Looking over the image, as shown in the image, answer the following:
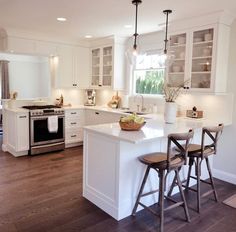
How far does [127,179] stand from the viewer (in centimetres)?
271

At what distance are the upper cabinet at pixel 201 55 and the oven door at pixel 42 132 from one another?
8.93ft

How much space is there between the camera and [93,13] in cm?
362

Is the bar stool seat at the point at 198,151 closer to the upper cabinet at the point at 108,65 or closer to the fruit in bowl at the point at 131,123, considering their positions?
the fruit in bowl at the point at 131,123

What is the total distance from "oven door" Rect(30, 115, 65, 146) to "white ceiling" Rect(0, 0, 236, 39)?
6.01 ft

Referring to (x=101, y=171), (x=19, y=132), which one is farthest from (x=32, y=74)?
(x=101, y=171)

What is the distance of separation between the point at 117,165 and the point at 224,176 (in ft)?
7.02

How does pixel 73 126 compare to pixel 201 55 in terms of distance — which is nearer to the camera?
pixel 201 55

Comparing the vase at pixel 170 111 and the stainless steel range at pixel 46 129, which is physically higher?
the vase at pixel 170 111

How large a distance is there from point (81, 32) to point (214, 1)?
2754 mm

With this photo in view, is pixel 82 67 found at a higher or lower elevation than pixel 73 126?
higher

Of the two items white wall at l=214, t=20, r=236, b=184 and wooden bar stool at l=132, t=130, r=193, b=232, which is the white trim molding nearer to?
white wall at l=214, t=20, r=236, b=184

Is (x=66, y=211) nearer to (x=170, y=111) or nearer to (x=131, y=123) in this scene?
(x=131, y=123)

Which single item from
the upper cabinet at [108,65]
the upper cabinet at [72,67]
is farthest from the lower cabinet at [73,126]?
the upper cabinet at [108,65]

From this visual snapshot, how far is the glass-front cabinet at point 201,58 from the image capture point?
352cm
